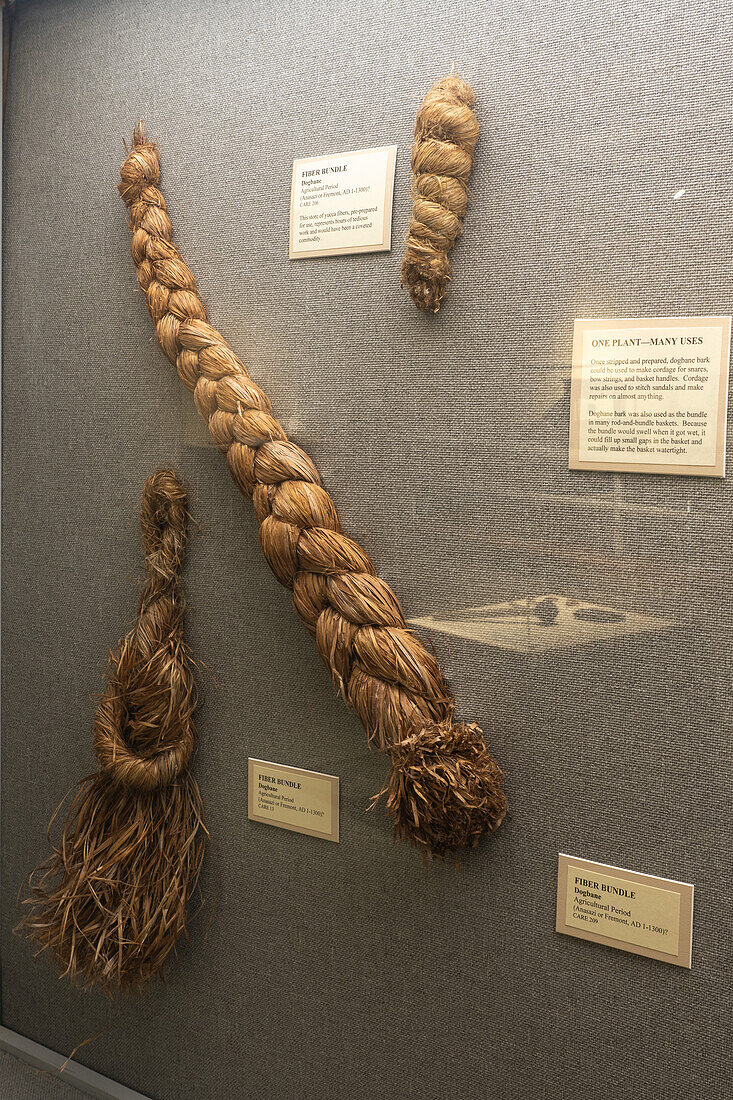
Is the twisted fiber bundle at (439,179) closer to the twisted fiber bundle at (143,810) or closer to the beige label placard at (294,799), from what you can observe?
the twisted fiber bundle at (143,810)

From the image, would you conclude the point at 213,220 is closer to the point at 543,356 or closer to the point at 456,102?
the point at 456,102

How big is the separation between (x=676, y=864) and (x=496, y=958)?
27cm

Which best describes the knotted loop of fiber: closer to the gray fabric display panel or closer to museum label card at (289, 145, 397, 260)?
the gray fabric display panel

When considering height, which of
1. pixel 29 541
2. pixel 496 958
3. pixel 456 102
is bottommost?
pixel 496 958

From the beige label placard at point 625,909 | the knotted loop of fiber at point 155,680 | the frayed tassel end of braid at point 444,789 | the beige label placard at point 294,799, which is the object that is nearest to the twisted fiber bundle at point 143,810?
the knotted loop of fiber at point 155,680

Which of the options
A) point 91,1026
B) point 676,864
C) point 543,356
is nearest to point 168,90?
point 543,356

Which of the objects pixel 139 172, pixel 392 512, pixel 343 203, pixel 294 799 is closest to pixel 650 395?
pixel 392 512

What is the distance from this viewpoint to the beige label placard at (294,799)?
120cm

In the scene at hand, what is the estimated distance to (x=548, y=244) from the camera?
1.02m

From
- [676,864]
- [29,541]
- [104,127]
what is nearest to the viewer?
[676,864]

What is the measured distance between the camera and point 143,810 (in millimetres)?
1291

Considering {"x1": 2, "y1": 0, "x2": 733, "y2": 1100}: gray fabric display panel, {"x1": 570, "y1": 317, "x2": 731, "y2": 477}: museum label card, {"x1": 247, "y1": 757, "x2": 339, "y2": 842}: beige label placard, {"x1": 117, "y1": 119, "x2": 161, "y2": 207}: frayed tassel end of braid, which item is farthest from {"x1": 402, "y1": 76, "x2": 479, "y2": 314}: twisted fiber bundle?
{"x1": 247, "y1": 757, "x2": 339, "y2": 842}: beige label placard

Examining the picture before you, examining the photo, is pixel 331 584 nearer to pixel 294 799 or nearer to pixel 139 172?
pixel 294 799

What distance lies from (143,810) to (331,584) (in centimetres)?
50
